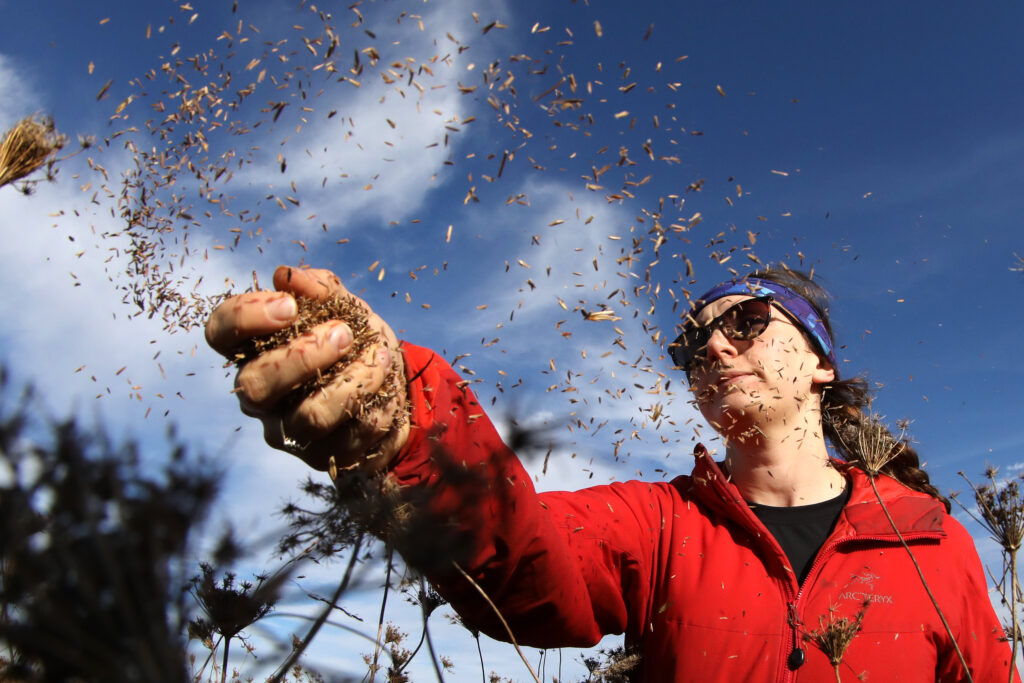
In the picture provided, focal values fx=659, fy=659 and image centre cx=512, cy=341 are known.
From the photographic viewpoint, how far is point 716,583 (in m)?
3.74

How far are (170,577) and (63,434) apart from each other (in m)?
0.29

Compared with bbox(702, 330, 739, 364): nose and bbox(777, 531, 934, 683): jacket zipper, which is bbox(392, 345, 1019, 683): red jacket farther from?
bbox(702, 330, 739, 364): nose

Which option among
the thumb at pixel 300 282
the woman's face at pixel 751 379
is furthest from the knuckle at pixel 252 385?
the woman's face at pixel 751 379

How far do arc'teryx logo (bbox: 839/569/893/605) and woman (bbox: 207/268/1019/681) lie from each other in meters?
0.01

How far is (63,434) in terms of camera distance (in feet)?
3.22

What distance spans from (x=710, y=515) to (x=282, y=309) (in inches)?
132

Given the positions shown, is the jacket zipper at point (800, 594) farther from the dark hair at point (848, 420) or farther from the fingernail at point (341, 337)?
the fingernail at point (341, 337)

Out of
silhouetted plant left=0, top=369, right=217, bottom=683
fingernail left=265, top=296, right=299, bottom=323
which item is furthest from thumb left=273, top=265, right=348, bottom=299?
silhouetted plant left=0, top=369, right=217, bottom=683

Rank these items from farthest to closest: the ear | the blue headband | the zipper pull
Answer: the ear
the blue headband
the zipper pull

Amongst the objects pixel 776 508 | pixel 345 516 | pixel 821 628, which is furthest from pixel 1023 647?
pixel 345 516

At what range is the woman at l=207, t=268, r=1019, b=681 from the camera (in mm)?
2002

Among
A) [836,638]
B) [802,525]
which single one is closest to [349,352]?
[836,638]

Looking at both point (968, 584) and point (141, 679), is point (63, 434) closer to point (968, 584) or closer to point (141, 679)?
point (141, 679)

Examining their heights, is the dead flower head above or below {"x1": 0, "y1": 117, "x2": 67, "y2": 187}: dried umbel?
below
